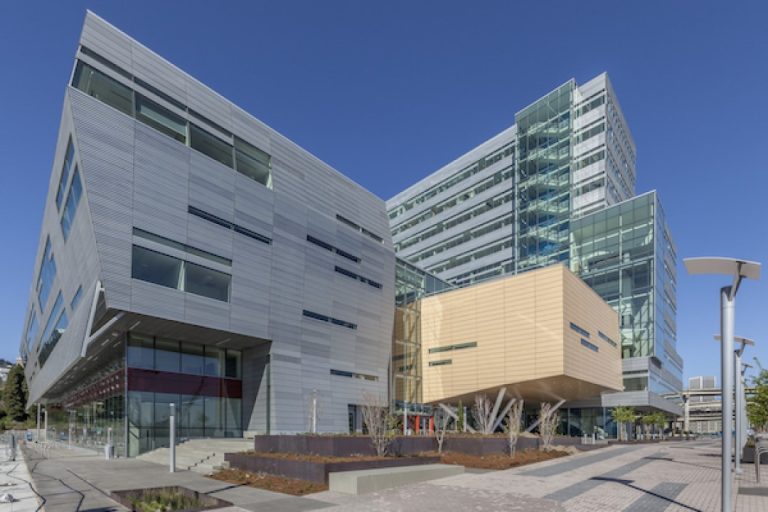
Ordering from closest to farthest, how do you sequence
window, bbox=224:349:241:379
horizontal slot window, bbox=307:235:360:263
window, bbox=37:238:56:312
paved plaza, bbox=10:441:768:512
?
paved plaza, bbox=10:441:768:512
window, bbox=224:349:241:379
horizontal slot window, bbox=307:235:360:263
window, bbox=37:238:56:312

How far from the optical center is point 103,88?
91.7ft

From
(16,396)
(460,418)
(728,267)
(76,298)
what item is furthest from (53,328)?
(16,396)

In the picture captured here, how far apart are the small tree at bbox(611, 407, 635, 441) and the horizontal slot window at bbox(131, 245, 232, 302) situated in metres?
47.3

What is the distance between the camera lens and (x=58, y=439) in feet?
178

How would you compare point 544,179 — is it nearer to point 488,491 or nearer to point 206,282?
point 206,282

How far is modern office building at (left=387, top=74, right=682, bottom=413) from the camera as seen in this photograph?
208 ft

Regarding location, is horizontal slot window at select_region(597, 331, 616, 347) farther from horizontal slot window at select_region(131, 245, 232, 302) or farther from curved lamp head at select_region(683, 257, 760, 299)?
curved lamp head at select_region(683, 257, 760, 299)

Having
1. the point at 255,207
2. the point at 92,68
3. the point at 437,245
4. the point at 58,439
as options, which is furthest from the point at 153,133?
the point at 437,245

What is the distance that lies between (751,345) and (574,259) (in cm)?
5566

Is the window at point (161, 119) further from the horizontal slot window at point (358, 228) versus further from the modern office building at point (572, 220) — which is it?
the modern office building at point (572, 220)

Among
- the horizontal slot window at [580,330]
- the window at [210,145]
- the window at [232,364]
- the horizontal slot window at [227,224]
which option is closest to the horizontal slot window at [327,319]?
the window at [232,364]

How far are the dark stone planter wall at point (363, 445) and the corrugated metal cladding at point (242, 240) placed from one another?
11.5 meters

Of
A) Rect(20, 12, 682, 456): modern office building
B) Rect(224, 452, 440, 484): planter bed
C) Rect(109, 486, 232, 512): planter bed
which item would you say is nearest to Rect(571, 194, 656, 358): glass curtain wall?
Rect(20, 12, 682, 456): modern office building

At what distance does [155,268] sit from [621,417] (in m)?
52.3
